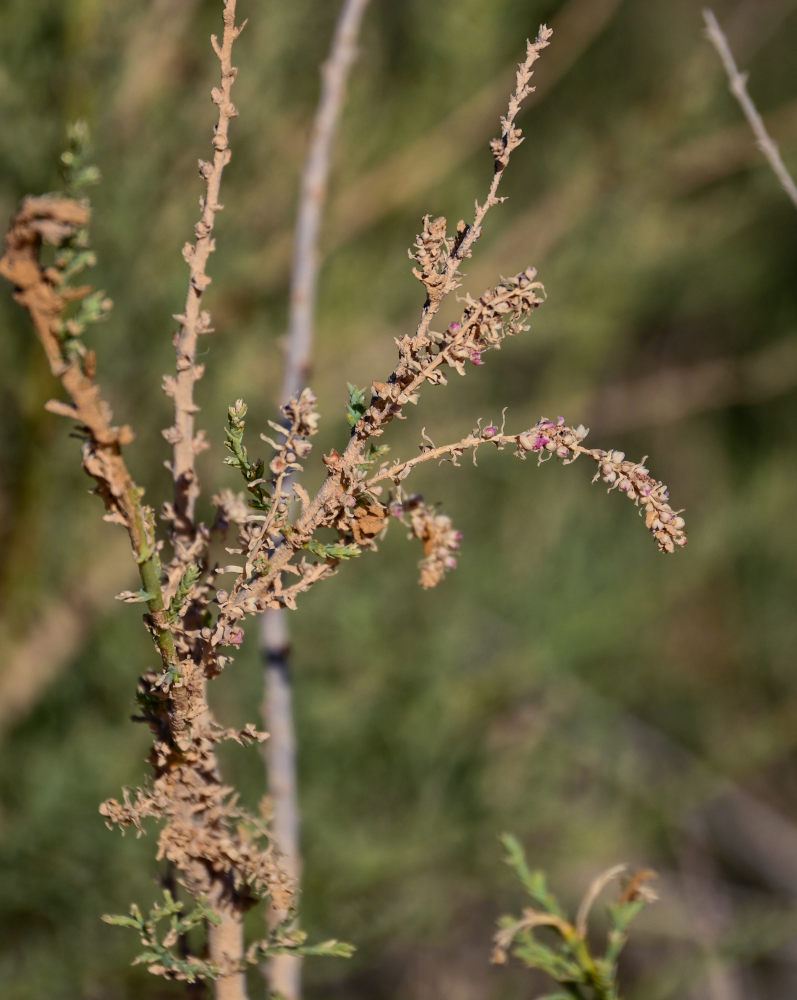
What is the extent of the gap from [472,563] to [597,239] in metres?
0.74

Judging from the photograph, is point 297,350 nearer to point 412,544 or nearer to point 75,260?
point 75,260

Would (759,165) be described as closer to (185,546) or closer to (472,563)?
(472,563)

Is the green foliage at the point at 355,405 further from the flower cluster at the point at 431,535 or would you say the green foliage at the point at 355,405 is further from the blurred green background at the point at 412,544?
the blurred green background at the point at 412,544

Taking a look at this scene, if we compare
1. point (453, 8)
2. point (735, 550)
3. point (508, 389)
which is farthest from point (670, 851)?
point (453, 8)

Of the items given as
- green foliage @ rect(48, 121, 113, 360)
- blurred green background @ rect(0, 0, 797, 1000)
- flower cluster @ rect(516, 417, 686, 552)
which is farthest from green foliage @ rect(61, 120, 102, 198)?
blurred green background @ rect(0, 0, 797, 1000)

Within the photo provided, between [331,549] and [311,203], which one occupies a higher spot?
[311,203]

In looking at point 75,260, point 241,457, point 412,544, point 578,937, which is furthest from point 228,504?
point 412,544

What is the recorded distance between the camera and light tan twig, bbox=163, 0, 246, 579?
1.63 ft

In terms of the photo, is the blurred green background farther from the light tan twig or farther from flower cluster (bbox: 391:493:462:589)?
the light tan twig

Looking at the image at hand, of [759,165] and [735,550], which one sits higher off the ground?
[759,165]

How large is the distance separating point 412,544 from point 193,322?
155 cm

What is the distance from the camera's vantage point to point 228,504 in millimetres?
575

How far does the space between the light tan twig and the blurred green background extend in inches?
30.6

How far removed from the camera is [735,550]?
2.40 m
